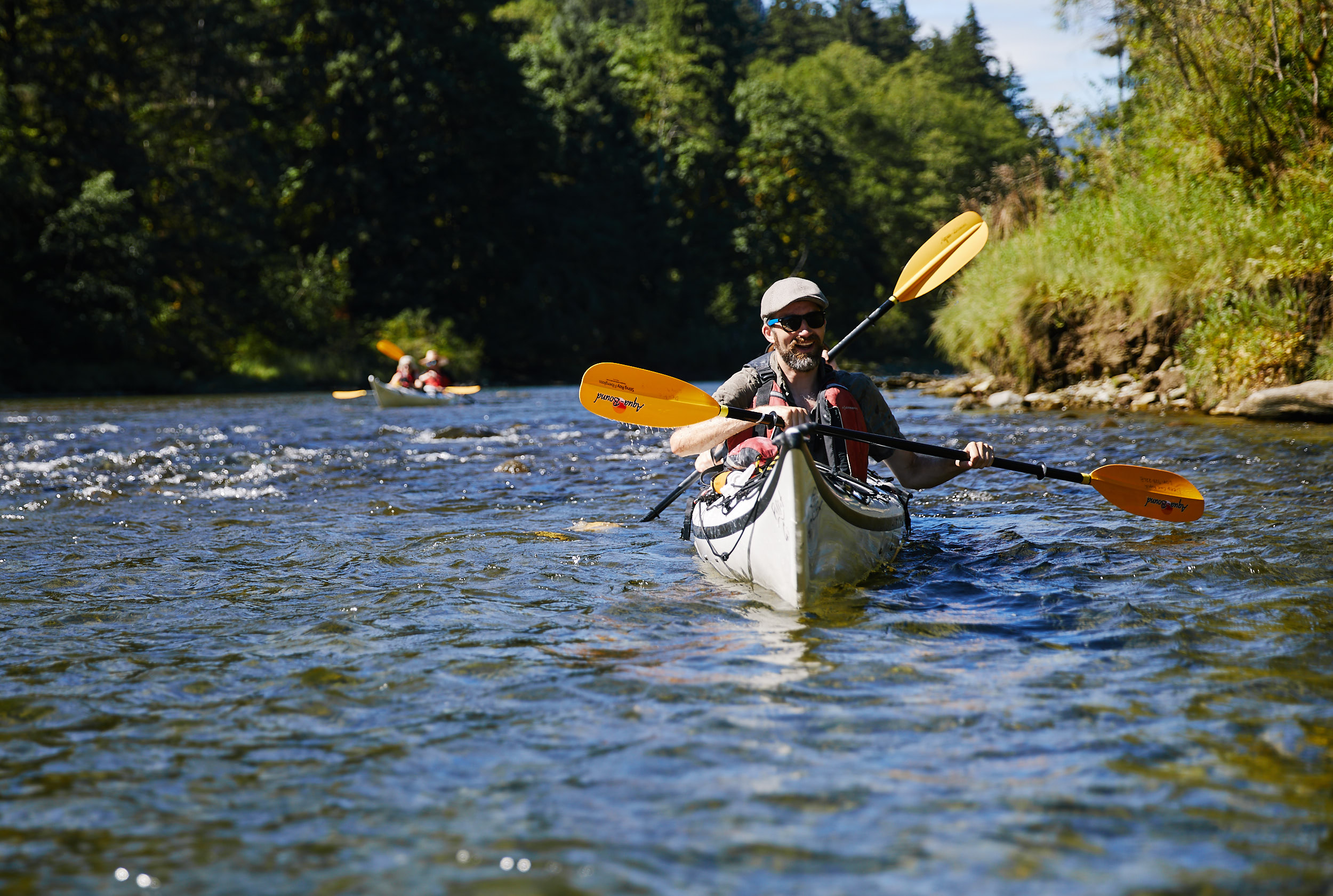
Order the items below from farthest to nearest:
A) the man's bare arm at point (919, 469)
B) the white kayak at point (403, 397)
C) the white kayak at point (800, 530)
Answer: the white kayak at point (403, 397) < the man's bare arm at point (919, 469) < the white kayak at point (800, 530)

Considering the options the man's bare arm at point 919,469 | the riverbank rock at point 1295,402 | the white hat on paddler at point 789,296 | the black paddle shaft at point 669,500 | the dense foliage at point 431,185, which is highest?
the dense foliage at point 431,185

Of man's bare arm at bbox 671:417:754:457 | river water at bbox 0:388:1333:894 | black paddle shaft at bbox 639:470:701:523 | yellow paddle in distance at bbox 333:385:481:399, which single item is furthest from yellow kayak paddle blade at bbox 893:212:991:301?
yellow paddle in distance at bbox 333:385:481:399

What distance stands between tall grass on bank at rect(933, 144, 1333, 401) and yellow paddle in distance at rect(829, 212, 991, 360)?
15.5ft

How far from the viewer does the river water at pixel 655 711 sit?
89.6 inches

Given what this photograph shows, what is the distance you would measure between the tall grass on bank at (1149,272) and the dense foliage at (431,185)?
6.00ft

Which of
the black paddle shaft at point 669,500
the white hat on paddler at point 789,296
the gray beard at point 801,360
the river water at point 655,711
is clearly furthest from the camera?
the black paddle shaft at point 669,500

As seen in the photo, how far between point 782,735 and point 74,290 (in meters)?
25.4

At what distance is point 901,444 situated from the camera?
15.7 feet

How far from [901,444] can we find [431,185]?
3226cm

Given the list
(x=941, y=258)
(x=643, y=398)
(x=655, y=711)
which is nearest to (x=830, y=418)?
(x=643, y=398)

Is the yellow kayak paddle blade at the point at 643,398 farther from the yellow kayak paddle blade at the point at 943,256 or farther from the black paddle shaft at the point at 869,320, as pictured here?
the yellow kayak paddle blade at the point at 943,256

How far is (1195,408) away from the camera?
1155 centimetres

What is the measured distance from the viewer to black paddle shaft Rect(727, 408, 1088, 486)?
453 centimetres

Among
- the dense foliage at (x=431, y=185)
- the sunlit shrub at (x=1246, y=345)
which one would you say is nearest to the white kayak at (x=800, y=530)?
the sunlit shrub at (x=1246, y=345)
